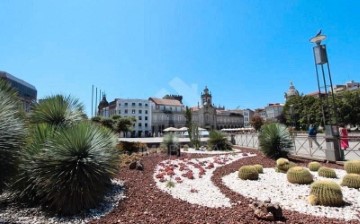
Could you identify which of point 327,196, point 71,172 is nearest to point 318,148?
point 327,196

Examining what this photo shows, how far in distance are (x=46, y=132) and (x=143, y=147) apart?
1387cm

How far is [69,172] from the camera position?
214 inches

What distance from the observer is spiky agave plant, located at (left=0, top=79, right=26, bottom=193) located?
15.0ft

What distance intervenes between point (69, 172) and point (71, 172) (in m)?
0.07

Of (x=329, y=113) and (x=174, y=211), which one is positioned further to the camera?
(x=329, y=113)

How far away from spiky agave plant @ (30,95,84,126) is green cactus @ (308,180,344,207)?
7.78 metres

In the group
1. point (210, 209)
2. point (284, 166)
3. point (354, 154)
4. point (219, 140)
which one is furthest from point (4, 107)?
point (219, 140)

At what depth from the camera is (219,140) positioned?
21062mm

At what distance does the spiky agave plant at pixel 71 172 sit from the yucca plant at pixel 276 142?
9906 millimetres

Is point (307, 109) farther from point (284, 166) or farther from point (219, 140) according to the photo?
point (284, 166)

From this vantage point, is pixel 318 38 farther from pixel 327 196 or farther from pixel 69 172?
pixel 69 172

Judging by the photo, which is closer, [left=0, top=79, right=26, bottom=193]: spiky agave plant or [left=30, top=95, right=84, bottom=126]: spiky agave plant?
[left=0, top=79, right=26, bottom=193]: spiky agave plant

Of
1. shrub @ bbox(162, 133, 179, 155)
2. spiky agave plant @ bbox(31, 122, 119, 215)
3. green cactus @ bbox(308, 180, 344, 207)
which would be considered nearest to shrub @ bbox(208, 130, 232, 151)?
shrub @ bbox(162, 133, 179, 155)

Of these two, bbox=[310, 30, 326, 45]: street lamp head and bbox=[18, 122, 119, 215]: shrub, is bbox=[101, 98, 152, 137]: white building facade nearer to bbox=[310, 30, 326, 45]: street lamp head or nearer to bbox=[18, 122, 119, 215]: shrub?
bbox=[310, 30, 326, 45]: street lamp head
